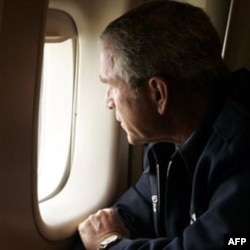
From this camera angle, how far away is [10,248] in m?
1.01

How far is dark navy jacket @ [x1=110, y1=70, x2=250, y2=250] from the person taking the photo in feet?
3.17

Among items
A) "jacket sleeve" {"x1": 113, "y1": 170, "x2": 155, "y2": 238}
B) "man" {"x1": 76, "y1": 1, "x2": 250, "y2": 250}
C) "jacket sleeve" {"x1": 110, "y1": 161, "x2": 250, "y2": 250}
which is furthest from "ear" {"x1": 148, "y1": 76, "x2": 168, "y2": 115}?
"jacket sleeve" {"x1": 113, "y1": 170, "x2": 155, "y2": 238}

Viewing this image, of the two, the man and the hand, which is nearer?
the man

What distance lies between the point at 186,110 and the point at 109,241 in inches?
13.6

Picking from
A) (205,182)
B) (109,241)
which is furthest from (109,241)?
(205,182)

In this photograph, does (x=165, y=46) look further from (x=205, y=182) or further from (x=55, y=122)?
(x=55, y=122)

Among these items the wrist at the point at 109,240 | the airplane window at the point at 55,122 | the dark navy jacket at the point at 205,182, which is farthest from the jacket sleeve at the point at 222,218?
the airplane window at the point at 55,122

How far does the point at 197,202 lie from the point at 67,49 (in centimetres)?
47

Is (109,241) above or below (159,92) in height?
below

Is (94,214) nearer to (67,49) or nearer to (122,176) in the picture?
(122,176)

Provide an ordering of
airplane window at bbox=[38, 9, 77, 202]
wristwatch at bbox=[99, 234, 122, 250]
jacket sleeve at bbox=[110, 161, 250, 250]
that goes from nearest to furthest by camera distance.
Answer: jacket sleeve at bbox=[110, 161, 250, 250] → wristwatch at bbox=[99, 234, 122, 250] → airplane window at bbox=[38, 9, 77, 202]

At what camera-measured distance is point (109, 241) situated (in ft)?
3.92

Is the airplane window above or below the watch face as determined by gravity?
above

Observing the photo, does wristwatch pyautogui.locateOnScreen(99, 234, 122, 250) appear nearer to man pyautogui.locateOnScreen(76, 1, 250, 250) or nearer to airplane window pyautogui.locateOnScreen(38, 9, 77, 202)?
man pyautogui.locateOnScreen(76, 1, 250, 250)
